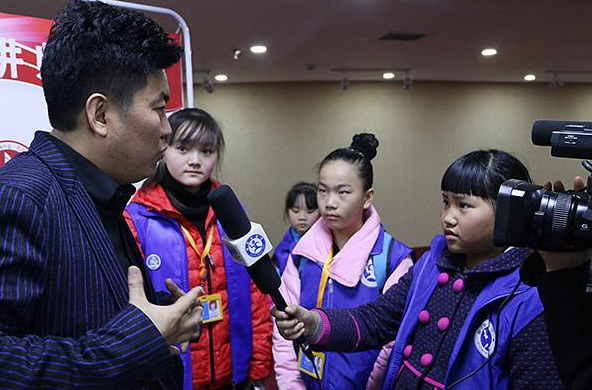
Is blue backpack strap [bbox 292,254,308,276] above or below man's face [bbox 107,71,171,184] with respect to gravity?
below

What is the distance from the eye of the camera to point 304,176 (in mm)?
7863

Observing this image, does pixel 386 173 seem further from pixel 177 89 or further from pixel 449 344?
pixel 449 344

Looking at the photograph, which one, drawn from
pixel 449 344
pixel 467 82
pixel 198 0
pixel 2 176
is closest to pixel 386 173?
pixel 467 82

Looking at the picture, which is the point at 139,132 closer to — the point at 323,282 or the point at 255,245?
the point at 255,245

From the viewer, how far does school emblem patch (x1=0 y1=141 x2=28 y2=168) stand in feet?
5.43

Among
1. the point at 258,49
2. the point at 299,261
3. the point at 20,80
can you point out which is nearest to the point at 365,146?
the point at 299,261

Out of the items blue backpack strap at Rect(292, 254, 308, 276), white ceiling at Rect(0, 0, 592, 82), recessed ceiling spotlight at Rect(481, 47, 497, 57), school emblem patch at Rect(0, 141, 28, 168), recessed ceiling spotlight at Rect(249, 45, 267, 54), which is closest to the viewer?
school emblem patch at Rect(0, 141, 28, 168)

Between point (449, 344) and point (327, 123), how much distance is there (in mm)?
6627

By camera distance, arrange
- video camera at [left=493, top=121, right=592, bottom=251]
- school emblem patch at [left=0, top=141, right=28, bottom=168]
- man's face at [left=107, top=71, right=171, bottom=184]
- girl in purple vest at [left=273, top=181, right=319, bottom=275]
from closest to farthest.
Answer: video camera at [left=493, top=121, right=592, bottom=251], man's face at [left=107, top=71, right=171, bottom=184], school emblem patch at [left=0, top=141, right=28, bottom=168], girl in purple vest at [left=273, top=181, right=319, bottom=275]

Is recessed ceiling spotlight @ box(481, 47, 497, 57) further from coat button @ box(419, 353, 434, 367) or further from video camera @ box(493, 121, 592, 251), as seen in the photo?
video camera @ box(493, 121, 592, 251)

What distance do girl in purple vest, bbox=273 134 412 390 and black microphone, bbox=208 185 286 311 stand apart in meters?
0.64

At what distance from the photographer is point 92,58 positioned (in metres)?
0.94

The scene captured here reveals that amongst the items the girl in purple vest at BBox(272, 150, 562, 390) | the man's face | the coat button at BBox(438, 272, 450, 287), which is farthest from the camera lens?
the man's face

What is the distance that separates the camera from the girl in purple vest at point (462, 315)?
116cm
